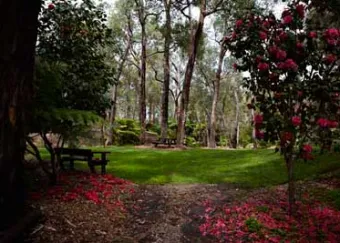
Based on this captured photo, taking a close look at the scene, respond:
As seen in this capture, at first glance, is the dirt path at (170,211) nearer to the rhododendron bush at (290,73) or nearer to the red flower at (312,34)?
the rhododendron bush at (290,73)

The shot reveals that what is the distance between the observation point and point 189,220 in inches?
239

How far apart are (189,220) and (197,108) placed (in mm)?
41658

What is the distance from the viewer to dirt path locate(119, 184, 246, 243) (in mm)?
5391

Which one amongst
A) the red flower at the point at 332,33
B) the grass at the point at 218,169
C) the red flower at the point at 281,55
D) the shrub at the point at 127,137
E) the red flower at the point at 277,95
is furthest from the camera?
the shrub at the point at 127,137


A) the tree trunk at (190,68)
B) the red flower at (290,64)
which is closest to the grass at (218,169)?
the red flower at (290,64)

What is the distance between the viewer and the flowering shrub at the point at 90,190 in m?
6.32

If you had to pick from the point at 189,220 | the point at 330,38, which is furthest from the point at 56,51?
the point at 330,38

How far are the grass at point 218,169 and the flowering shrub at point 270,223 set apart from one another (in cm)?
204

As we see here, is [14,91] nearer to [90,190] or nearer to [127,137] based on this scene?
[90,190]

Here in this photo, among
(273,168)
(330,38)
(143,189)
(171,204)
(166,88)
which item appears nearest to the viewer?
(330,38)

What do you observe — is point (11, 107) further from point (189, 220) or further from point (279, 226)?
point (279, 226)

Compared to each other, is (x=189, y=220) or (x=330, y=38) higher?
(x=330, y=38)

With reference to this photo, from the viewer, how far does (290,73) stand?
5695mm

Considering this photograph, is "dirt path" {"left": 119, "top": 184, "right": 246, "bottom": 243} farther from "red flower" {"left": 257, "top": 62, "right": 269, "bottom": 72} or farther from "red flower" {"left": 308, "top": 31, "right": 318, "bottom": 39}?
"red flower" {"left": 308, "top": 31, "right": 318, "bottom": 39}
